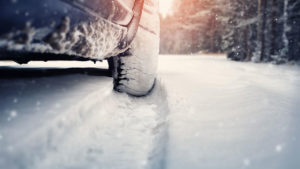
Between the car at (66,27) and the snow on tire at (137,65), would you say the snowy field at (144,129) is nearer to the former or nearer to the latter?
the snow on tire at (137,65)

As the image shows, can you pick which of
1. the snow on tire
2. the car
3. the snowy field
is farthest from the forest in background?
the car

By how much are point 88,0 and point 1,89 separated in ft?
2.54

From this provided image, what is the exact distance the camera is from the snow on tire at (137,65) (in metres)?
1.46

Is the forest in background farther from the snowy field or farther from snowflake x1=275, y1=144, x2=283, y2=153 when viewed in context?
snowflake x1=275, y1=144, x2=283, y2=153

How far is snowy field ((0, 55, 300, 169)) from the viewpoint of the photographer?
2.47 ft

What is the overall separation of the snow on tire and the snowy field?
16cm

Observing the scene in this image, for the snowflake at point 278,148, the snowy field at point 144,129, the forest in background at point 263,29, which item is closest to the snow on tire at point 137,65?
the snowy field at point 144,129

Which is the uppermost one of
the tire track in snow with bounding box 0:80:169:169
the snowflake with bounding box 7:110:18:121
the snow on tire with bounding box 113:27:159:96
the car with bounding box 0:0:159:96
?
the car with bounding box 0:0:159:96

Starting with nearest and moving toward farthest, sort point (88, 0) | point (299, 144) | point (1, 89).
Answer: point (88, 0), point (299, 144), point (1, 89)

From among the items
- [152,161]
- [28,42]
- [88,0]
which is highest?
[88,0]

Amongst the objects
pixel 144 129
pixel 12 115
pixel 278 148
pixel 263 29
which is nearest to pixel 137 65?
pixel 144 129

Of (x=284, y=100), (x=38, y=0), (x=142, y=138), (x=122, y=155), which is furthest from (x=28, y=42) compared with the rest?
(x=284, y=100)

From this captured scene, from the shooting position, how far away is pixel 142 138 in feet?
3.38

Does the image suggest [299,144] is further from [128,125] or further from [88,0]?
[88,0]
